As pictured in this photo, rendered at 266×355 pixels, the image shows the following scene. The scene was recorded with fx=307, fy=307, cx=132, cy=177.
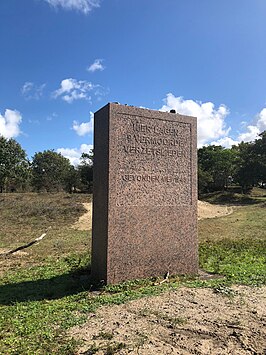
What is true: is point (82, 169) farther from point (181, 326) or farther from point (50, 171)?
point (181, 326)

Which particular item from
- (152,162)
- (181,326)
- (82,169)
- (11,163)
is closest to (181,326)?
(181,326)

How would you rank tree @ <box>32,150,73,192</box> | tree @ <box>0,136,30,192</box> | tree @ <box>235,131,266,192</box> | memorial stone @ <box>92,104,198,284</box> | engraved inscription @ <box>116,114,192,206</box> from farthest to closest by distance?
tree @ <box>32,150,73,192</box> < tree @ <box>235,131,266,192</box> < tree @ <box>0,136,30,192</box> < engraved inscription @ <box>116,114,192,206</box> < memorial stone @ <box>92,104,198,284</box>

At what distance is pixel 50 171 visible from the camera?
4459 cm

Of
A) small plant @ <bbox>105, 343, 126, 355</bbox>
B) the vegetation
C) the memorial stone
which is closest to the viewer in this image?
small plant @ <bbox>105, 343, 126, 355</bbox>

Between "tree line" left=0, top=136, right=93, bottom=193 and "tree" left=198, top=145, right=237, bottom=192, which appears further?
"tree" left=198, top=145, right=237, bottom=192

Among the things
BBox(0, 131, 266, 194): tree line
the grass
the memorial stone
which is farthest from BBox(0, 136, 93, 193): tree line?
the memorial stone

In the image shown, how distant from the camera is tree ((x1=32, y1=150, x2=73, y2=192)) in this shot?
38475 millimetres

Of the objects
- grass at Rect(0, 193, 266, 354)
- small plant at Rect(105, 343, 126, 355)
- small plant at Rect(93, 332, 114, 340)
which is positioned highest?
small plant at Rect(105, 343, 126, 355)

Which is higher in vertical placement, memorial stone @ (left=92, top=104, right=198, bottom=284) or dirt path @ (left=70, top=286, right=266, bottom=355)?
memorial stone @ (left=92, top=104, right=198, bottom=284)

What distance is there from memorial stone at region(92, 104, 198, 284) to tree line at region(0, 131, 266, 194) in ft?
92.2

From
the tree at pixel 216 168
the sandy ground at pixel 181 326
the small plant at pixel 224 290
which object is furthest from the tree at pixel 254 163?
the sandy ground at pixel 181 326

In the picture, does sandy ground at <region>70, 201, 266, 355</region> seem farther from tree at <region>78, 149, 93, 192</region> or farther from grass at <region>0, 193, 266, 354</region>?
tree at <region>78, 149, 93, 192</region>

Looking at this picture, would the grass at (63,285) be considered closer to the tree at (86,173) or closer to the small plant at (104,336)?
the small plant at (104,336)

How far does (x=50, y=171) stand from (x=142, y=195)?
1626 inches
